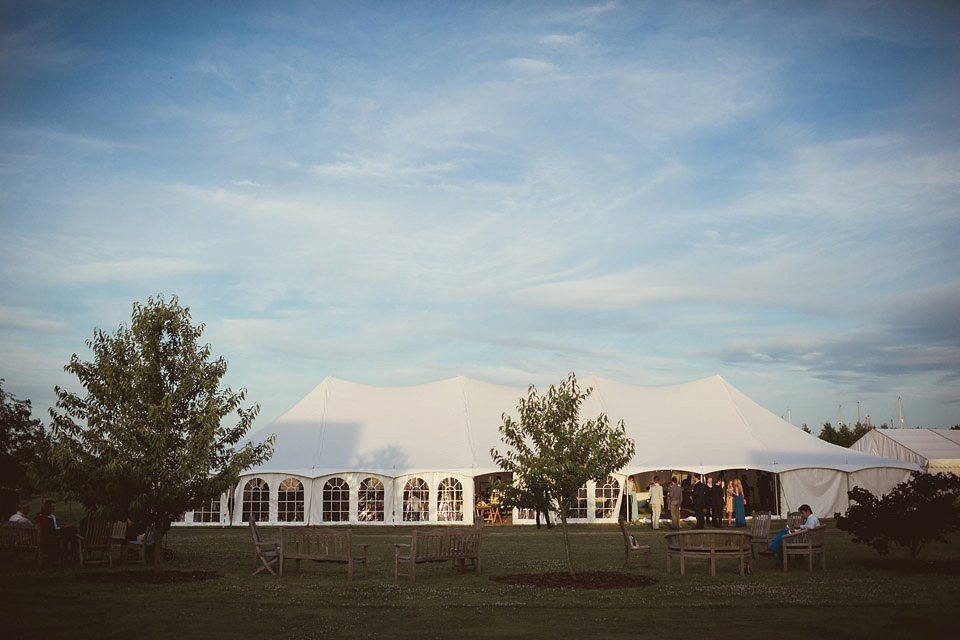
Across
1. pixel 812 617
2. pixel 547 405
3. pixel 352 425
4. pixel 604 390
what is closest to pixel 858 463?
pixel 604 390

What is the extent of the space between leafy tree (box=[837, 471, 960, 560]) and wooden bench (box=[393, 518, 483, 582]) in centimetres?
629

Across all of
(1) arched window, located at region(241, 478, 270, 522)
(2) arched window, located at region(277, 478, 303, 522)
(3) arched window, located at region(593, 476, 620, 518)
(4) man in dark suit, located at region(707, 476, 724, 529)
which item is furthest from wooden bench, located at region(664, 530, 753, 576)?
(1) arched window, located at region(241, 478, 270, 522)

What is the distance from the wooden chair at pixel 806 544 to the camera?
15.0 metres

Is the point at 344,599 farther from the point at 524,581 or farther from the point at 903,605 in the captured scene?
the point at 903,605

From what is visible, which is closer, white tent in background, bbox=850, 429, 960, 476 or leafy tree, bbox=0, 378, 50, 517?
leafy tree, bbox=0, 378, 50, 517

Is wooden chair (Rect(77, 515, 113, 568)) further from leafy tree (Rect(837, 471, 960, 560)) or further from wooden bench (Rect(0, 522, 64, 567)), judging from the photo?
leafy tree (Rect(837, 471, 960, 560))

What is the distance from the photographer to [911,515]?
1470 cm

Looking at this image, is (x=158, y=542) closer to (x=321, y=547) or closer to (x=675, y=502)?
Result: (x=321, y=547)

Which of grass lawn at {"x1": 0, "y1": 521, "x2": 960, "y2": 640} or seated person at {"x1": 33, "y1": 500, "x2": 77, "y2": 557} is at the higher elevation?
seated person at {"x1": 33, "y1": 500, "x2": 77, "y2": 557}

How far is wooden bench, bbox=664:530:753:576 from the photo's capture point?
1435 centimetres

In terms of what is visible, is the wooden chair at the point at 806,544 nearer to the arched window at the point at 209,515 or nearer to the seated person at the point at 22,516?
the seated person at the point at 22,516

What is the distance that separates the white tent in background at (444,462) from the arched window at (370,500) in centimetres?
3

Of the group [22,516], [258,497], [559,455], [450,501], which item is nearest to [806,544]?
[559,455]

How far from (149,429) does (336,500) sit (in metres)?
16.5
